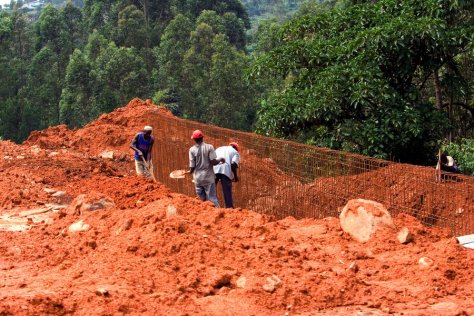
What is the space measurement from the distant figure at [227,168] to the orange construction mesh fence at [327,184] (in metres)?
0.55

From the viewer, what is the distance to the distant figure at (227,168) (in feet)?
36.5

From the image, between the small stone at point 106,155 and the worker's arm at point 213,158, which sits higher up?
the worker's arm at point 213,158

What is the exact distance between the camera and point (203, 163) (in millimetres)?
10742

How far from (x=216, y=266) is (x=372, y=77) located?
8.28 meters

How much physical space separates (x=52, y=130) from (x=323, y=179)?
15225 mm

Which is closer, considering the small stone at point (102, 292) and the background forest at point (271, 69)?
the small stone at point (102, 292)

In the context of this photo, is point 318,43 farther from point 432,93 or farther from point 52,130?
point 52,130

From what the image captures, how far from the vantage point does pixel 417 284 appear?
22.8 ft

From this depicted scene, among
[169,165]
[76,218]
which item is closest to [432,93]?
[169,165]

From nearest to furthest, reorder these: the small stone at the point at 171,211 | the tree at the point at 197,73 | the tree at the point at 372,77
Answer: the small stone at the point at 171,211
the tree at the point at 372,77
the tree at the point at 197,73

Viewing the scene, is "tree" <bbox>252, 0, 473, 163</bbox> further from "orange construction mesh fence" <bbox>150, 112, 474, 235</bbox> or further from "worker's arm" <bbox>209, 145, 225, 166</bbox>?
"worker's arm" <bbox>209, 145, 225, 166</bbox>

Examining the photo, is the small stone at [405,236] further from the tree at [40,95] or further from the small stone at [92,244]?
the tree at [40,95]

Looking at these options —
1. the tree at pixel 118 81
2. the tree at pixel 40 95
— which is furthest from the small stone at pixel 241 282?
the tree at pixel 40 95

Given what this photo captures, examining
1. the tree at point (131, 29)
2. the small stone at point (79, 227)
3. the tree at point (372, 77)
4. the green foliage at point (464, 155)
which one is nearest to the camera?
the small stone at point (79, 227)
